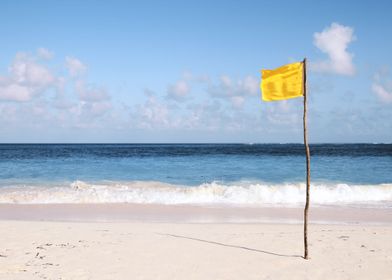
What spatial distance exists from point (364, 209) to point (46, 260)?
485 inches

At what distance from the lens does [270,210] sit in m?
14.6

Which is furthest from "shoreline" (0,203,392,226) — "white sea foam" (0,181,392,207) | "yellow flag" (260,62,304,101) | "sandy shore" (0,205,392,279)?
"yellow flag" (260,62,304,101)

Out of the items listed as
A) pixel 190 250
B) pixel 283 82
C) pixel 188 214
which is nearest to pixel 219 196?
pixel 188 214

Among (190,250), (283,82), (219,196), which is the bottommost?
(219,196)

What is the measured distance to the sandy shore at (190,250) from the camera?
668cm

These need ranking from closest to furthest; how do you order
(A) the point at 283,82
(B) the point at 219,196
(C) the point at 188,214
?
(A) the point at 283,82, (C) the point at 188,214, (B) the point at 219,196

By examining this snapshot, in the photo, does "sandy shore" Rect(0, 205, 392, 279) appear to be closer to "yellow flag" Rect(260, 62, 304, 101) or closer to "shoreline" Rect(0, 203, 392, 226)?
"shoreline" Rect(0, 203, 392, 226)

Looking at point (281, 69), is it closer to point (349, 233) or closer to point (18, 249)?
point (349, 233)

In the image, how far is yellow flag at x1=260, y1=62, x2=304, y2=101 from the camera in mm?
7348

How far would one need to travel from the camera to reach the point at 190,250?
8.16m

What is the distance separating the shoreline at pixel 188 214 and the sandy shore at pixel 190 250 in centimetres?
41

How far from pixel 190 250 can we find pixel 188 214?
17.8ft

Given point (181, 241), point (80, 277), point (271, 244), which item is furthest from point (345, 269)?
point (80, 277)

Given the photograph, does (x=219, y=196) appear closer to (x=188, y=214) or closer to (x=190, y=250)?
(x=188, y=214)
